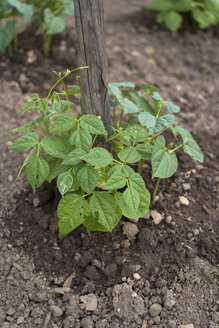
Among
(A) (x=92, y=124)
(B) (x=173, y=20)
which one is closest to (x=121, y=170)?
(A) (x=92, y=124)

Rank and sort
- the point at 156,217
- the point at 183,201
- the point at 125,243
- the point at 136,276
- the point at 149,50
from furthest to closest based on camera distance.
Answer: the point at 149,50, the point at 183,201, the point at 156,217, the point at 125,243, the point at 136,276

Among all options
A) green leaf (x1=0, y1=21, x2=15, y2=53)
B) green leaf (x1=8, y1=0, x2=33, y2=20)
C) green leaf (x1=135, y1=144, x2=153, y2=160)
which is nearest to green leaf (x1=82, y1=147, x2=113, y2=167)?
green leaf (x1=135, y1=144, x2=153, y2=160)

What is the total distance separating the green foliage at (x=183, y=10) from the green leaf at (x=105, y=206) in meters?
2.75

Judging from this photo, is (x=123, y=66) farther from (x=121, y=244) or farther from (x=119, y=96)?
(x=121, y=244)

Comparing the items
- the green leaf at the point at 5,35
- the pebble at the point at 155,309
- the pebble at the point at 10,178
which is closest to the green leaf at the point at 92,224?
the pebble at the point at 155,309

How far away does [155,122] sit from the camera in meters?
1.99

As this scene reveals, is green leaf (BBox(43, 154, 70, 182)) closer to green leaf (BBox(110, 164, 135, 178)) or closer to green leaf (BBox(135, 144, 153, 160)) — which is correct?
green leaf (BBox(110, 164, 135, 178))

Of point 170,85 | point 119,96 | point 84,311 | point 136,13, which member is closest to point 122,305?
point 84,311

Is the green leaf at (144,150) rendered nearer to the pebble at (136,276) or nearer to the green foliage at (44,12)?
the pebble at (136,276)

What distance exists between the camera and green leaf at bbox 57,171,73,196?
72.4 inches

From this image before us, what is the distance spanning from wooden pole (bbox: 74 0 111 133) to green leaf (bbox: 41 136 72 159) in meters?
0.24

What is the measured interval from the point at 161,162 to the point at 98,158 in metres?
0.38

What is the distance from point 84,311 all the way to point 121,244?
430 millimetres

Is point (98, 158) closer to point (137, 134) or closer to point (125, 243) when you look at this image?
point (137, 134)
